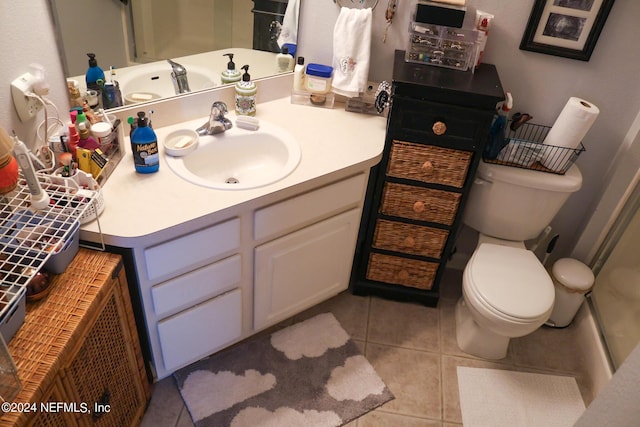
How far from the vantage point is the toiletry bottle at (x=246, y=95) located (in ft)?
6.14

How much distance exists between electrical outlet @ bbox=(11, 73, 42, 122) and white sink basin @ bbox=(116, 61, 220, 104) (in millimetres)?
322

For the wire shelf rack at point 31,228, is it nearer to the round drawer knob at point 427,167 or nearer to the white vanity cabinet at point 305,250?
the white vanity cabinet at point 305,250

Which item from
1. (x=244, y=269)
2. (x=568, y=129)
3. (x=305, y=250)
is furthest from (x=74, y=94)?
(x=568, y=129)

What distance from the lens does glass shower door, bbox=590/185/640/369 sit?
201 cm

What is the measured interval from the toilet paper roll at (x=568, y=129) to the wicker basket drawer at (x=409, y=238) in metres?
0.50

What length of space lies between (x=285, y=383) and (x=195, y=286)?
1.96 ft

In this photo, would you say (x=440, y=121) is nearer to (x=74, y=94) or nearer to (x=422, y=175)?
(x=422, y=175)

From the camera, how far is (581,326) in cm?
227

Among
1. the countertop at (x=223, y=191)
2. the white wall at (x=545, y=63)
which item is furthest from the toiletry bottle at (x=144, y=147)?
the white wall at (x=545, y=63)

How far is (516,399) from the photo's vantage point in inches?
78.6

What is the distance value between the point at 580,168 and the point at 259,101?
1398 millimetres

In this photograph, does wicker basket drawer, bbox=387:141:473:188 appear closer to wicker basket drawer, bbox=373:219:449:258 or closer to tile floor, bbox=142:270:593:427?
wicker basket drawer, bbox=373:219:449:258

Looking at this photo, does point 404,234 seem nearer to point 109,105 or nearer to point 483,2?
point 483,2

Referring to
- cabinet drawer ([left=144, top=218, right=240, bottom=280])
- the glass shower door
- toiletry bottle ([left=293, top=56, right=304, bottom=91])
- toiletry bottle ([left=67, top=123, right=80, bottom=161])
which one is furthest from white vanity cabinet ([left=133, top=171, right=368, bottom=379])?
the glass shower door
